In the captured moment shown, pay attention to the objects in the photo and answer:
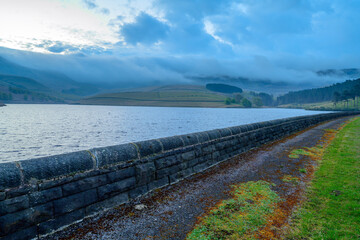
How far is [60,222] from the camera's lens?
4176mm

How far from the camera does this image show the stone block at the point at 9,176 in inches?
141

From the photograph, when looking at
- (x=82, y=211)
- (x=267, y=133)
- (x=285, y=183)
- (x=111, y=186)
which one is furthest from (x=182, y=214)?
(x=267, y=133)

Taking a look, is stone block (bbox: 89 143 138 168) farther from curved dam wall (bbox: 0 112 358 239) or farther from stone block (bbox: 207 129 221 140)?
stone block (bbox: 207 129 221 140)

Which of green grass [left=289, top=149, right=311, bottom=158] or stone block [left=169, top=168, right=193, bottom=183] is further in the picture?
green grass [left=289, top=149, right=311, bottom=158]

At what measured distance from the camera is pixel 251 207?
17.1 ft

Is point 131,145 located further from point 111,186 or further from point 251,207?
point 251,207

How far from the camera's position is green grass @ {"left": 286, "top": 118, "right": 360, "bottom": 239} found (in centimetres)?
423

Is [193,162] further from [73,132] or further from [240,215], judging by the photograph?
[73,132]

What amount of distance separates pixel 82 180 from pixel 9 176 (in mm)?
1265

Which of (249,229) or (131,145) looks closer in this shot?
(249,229)

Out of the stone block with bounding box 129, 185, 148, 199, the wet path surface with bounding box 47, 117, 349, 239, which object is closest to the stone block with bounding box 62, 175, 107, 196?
the wet path surface with bounding box 47, 117, 349, 239

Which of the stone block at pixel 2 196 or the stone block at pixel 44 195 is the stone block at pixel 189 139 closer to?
the stone block at pixel 44 195

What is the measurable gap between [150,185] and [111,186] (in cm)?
130

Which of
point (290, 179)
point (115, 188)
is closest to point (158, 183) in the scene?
point (115, 188)
